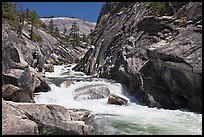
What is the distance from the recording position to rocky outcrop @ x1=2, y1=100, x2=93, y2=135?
10562 millimetres

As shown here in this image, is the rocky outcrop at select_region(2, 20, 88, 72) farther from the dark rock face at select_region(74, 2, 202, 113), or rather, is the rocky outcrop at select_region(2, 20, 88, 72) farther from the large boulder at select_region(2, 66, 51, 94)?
the dark rock face at select_region(74, 2, 202, 113)

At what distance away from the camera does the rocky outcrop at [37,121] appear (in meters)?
10.6

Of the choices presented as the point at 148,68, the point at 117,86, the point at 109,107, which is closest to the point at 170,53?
the point at 148,68

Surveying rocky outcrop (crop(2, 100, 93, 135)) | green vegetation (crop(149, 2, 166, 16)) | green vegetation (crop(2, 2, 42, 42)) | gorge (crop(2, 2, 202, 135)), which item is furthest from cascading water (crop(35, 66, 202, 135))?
green vegetation (crop(2, 2, 42, 42))

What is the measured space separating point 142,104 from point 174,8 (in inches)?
522

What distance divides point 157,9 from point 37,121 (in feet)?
80.4

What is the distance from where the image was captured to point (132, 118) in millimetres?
17844

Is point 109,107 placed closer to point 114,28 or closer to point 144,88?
point 144,88

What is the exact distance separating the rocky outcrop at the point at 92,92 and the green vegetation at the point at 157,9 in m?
12.0

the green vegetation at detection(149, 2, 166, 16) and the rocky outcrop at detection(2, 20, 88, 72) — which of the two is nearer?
the rocky outcrop at detection(2, 20, 88, 72)

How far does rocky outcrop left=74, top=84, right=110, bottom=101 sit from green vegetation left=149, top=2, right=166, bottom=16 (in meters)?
12.0

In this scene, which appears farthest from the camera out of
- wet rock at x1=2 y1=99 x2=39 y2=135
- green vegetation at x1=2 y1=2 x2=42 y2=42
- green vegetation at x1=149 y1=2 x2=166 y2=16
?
green vegetation at x1=2 y1=2 x2=42 y2=42

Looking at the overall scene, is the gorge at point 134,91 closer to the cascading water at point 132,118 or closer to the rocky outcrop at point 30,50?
the cascading water at point 132,118

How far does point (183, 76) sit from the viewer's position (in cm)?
2038
